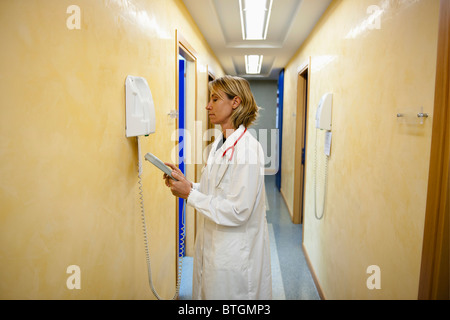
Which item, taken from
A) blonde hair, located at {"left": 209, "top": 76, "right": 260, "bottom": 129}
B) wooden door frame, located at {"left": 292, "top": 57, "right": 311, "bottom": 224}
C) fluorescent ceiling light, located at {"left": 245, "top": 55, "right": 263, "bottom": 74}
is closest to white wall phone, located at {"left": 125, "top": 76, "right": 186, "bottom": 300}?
blonde hair, located at {"left": 209, "top": 76, "right": 260, "bottom": 129}

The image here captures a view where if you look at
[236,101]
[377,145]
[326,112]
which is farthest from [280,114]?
[236,101]

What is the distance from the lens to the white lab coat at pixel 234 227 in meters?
1.38

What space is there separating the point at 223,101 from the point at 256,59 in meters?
4.18

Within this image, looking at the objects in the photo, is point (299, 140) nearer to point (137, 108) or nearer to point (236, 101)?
point (236, 101)

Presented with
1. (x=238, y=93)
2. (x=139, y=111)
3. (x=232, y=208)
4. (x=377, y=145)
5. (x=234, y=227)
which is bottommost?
(x=234, y=227)

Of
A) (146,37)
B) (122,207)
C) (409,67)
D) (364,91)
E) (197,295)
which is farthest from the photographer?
(364,91)

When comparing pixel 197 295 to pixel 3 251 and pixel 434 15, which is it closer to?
pixel 3 251

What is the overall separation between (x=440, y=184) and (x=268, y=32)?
3223 mm

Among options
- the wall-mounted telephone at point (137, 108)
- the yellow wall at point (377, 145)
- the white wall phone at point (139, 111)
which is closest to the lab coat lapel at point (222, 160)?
the white wall phone at point (139, 111)

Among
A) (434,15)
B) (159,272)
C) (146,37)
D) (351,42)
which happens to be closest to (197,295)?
(159,272)

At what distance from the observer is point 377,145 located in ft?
5.29

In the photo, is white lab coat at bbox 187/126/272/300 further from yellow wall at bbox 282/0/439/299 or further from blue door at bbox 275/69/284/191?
blue door at bbox 275/69/284/191

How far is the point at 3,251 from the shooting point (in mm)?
755

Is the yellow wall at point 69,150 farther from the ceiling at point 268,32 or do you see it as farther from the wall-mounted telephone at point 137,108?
the ceiling at point 268,32
